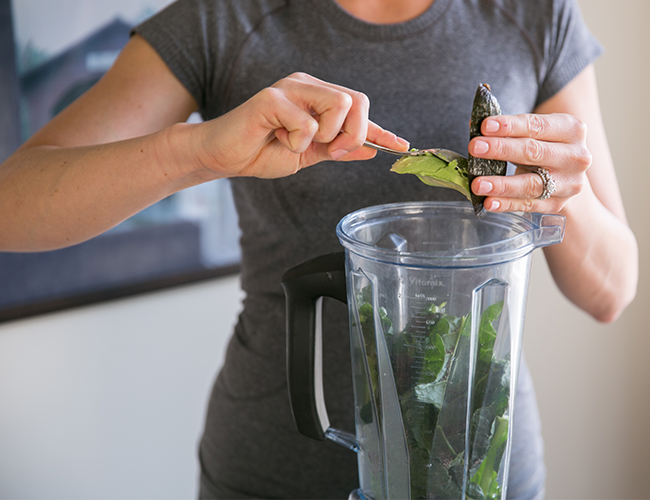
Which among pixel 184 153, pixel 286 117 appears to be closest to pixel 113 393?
Result: pixel 184 153

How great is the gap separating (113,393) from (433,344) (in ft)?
3.50

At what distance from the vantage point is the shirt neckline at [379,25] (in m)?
0.77

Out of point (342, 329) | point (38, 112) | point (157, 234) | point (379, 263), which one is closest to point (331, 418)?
point (342, 329)

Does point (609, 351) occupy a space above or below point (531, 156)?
below

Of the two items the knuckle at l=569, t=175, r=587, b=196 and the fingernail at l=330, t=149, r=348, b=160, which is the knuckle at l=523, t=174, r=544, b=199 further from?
the fingernail at l=330, t=149, r=348, b=160

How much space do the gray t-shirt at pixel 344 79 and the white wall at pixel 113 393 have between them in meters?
0.67

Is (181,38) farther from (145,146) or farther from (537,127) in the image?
(537,127)

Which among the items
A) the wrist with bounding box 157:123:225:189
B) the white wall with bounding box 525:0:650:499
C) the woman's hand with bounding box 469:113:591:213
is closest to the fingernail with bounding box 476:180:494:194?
the woman's hand with bounding box 469:113:591:213

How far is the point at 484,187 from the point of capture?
1.68 ft

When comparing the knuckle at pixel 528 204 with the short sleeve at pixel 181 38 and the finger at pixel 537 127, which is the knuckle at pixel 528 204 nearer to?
the finger at pixel 537 127

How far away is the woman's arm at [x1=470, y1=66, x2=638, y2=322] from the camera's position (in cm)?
52

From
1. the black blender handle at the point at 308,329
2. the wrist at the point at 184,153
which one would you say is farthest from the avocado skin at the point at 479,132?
the wrist at the point at 184,153

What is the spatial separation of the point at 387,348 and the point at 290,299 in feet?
0.35

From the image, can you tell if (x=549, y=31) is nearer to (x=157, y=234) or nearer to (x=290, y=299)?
(x=290, y=299)
